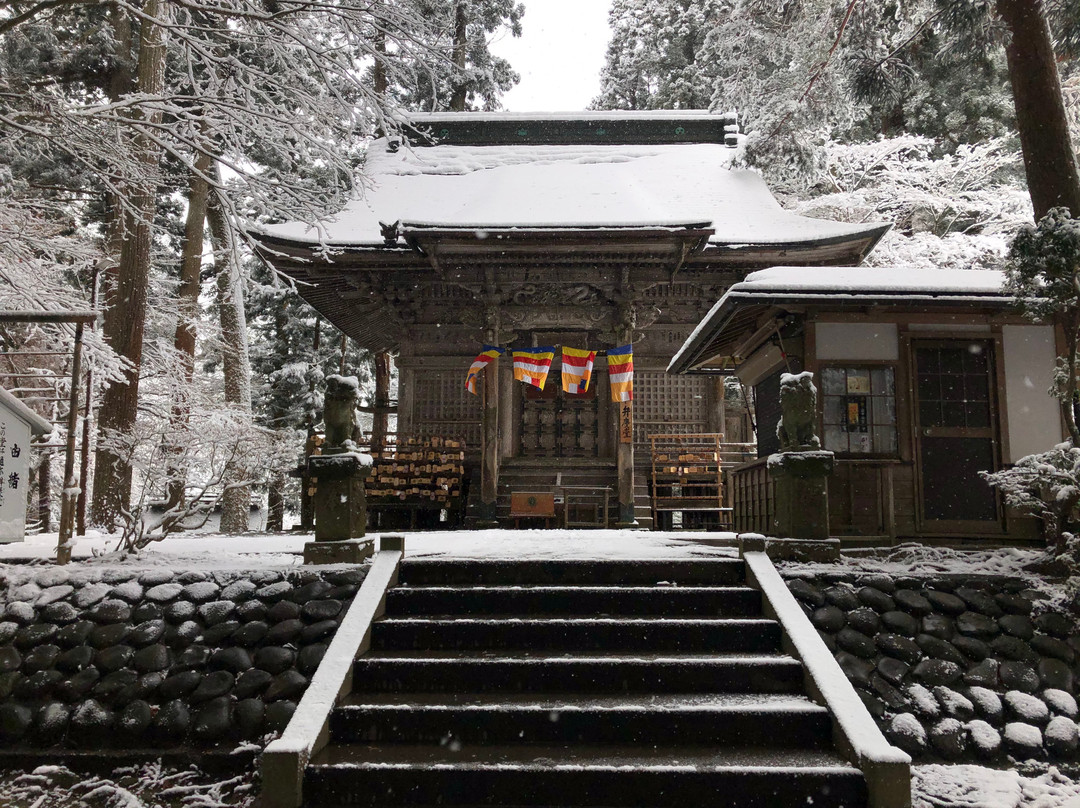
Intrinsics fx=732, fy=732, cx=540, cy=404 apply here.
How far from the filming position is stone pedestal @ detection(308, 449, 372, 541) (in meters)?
6.23

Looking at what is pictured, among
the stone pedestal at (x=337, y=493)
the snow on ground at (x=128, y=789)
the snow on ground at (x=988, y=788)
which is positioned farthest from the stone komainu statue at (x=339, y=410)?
the snow on ground at (x=988, y=788)

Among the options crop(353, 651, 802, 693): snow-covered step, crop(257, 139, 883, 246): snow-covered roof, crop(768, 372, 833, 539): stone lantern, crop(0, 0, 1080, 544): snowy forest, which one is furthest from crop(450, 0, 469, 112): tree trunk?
crop(353, 651, 802, 693): snow-covered step

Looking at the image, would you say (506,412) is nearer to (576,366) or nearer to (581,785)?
(576,366)

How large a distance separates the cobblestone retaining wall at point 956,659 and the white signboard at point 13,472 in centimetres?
650

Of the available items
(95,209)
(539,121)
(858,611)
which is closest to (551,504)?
(858,611)

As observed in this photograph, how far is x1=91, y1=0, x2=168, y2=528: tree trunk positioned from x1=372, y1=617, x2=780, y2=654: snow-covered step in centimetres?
578

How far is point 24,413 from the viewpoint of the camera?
6.46 meters

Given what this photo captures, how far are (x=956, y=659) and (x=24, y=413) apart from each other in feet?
25.8

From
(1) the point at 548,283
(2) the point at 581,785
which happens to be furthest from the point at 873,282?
(1) the point at 548,283

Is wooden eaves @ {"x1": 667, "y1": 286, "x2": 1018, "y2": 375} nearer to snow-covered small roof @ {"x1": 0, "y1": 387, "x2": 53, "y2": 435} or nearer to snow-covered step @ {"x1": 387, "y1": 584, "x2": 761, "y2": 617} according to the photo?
snow-covered step @ {"x1": 387, "y1": 584, "x2": 761, "y2": 617}

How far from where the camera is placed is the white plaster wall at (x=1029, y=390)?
7570 millimetres

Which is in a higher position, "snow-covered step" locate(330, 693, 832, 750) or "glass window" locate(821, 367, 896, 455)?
"glass window" locate(821, 367, 896, 455)

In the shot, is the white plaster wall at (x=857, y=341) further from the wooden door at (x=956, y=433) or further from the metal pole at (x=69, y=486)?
the metal pole at (x=69, y=486)

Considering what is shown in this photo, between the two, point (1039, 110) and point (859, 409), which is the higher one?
point (1039, 110)
